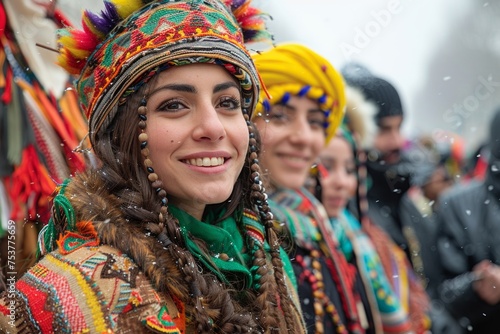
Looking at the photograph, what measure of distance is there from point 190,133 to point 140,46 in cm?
28

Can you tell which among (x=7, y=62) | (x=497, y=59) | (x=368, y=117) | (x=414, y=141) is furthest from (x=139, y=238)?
(x=497, y=59)

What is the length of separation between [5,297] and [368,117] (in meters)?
2.84

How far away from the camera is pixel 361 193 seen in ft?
14.1

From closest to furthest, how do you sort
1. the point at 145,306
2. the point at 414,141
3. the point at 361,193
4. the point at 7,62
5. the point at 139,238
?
1. the point at 145,306
2. the point at 139,238
3. the point at 7,62
4. the point at 361,193
5. the point at 414,141

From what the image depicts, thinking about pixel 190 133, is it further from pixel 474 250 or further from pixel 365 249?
pixel 474 250

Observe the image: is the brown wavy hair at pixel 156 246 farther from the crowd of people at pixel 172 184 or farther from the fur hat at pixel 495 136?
the fur hat at pixel 495 136

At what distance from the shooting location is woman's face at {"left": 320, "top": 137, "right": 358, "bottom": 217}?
3.77 meters

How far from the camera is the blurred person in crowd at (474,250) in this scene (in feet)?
12.5

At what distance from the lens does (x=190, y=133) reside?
190cm

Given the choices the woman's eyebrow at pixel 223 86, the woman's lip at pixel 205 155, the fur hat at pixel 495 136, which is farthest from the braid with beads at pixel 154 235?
the fur hat at pixel 495 136

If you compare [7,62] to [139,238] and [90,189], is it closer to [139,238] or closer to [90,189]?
[90,189]

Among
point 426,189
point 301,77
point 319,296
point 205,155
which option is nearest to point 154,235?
point 205,155

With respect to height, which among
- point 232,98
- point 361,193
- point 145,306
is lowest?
point 361,193

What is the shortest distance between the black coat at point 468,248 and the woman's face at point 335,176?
2.93 ft
